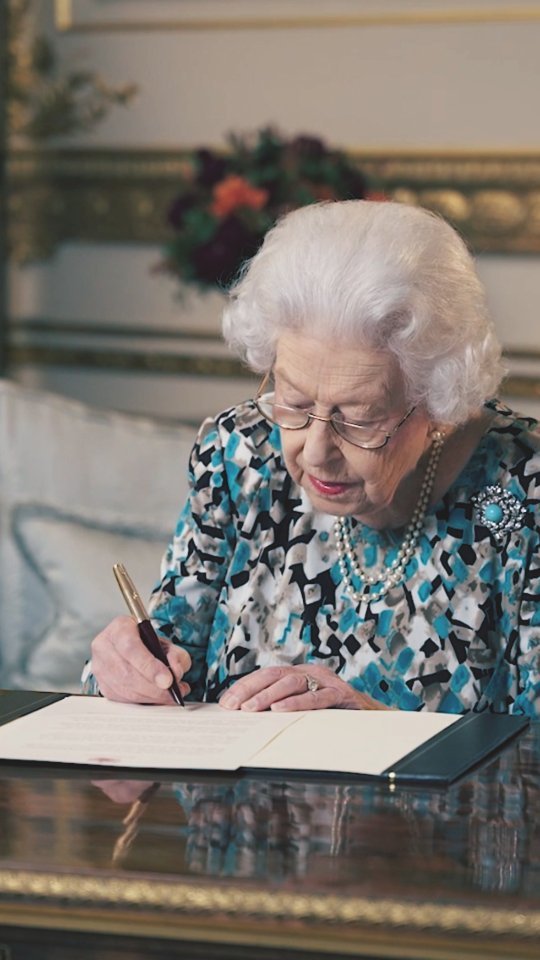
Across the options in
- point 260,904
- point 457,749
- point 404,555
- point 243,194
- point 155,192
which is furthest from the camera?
point 155,192

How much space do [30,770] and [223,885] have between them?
45cm

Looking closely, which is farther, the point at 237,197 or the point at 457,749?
the point at 237,197

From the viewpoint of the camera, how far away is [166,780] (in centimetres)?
178

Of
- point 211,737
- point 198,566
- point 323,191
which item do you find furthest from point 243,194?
point 211,737

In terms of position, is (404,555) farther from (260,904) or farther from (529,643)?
(260,904)

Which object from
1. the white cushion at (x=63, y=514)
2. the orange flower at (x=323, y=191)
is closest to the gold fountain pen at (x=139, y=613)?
the white cushion at (x=63, y=514)

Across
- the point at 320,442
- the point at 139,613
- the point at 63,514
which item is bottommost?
the point at 63,514

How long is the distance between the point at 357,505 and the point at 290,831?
0.85 m

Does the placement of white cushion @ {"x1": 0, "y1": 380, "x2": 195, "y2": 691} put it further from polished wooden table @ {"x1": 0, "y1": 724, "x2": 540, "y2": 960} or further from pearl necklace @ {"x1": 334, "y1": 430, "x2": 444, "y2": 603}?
polished wooden table @ {"x1": 0, "y1": 724, "x2": 540, "y2": 960}

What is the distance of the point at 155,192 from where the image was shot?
478cm

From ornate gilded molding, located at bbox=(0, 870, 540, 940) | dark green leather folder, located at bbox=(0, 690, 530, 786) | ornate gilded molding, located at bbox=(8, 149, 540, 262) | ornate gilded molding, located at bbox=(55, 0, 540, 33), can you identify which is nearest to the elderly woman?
dark green leather folder, located at bbox=(0, 690, 530, 786)

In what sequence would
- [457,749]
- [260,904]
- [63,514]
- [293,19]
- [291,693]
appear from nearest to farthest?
1. [260,904]
2. [457,749]
3. [291,693]
4. [63,514]
5. [293,19]

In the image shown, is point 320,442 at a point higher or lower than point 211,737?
higher

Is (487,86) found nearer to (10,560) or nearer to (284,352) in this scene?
(10,560)
